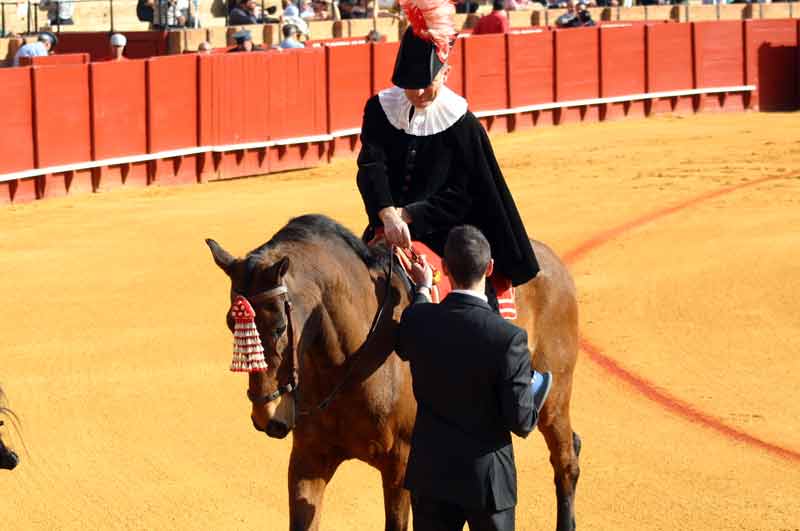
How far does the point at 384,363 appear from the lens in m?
6.13

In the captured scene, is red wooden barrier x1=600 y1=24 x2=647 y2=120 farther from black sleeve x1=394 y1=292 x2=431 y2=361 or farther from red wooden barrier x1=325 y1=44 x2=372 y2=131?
black sleeve x1=394 y1=292 x2=431 y2=361

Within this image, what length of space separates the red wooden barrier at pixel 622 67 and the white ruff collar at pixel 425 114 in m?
22.4

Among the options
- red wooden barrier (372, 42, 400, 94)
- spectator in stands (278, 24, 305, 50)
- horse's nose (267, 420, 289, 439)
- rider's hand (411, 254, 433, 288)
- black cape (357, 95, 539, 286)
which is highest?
spectator in stands (278, 24, 305, 50)

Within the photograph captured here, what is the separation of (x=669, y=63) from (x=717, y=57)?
1.20m

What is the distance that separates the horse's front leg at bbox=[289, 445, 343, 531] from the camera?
615 centimetres

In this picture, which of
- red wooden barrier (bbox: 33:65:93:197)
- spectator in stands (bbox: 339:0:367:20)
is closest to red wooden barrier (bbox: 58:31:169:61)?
spectator in stands (bbox: 339:0:367:20)

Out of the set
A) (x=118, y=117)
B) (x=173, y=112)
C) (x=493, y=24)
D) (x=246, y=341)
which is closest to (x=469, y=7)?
(x=493, y=24)

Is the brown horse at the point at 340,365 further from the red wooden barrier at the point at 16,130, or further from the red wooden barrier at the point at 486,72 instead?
the red wooden barrier at the point at 486,72

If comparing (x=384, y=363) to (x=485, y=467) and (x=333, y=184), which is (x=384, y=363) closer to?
(x=485, y=467)

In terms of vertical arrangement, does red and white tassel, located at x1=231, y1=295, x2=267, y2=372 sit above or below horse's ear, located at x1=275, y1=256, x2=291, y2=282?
below

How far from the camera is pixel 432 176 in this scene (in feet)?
21.0

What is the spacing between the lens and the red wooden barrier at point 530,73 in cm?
2689

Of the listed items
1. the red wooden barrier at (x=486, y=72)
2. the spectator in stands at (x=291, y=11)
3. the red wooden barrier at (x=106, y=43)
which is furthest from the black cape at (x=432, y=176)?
the spectator in stands at (x=291, y=11)

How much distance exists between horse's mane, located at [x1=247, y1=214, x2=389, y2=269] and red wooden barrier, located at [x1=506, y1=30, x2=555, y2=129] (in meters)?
20.8
